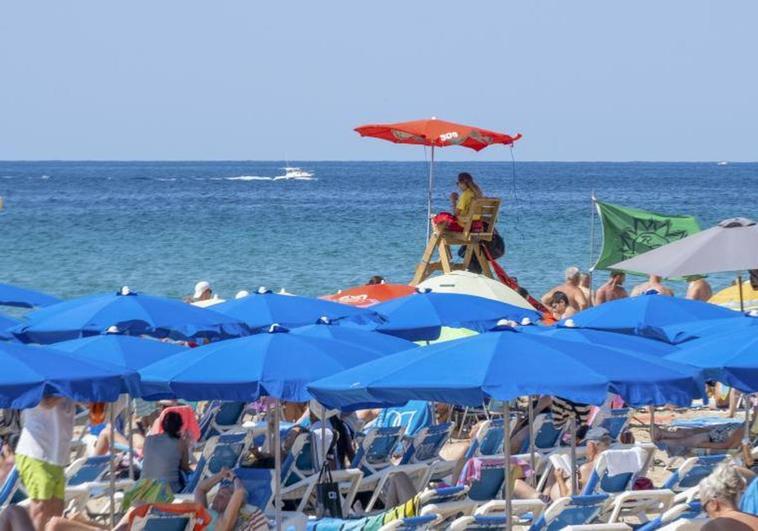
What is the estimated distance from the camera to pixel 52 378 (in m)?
6.79

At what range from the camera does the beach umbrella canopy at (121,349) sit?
9.05 metres

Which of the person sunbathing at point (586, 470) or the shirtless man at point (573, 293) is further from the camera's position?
the shirtless man at point (573, 293)

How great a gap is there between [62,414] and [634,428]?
6.77m

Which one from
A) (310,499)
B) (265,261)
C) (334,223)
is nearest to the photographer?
(310,499)

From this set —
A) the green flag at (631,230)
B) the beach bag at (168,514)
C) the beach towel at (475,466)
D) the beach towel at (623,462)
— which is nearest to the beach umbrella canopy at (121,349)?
the beach bag at (168,514)

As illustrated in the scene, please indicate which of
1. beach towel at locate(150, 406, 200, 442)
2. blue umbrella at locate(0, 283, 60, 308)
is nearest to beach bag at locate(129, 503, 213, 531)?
beach towel at locate(150, 406, 200, 442)

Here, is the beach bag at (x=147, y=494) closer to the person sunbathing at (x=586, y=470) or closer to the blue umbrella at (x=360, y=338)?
the blue umbrella at (x=360, y=338)

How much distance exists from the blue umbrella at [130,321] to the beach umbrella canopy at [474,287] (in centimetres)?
291

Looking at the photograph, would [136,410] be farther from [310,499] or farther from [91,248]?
[91,248]

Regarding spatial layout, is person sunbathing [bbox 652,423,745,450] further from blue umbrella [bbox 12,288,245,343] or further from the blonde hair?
the blonde hair

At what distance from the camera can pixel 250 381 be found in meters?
7.50

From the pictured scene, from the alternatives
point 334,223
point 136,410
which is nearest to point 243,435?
point 136,410

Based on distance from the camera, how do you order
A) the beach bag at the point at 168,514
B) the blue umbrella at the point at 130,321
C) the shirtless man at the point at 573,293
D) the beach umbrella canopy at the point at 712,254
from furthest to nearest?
the shirtless man at the point at 573,293 < the beach umbrella canopy at the point at 712,254 < the blue umbrella at the point at 130,321 < the beach bag at the point at 168,514
